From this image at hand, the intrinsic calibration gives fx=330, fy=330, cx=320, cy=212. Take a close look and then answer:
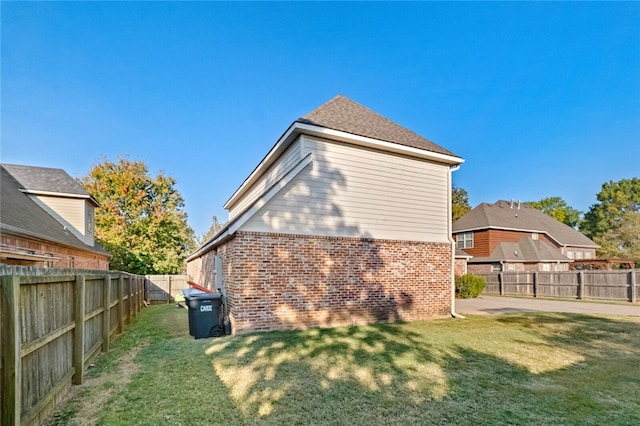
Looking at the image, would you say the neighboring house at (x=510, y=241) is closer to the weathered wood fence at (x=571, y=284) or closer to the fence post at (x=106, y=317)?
the weathered wood fence at (x=571, y=284)

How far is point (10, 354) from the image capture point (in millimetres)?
2691

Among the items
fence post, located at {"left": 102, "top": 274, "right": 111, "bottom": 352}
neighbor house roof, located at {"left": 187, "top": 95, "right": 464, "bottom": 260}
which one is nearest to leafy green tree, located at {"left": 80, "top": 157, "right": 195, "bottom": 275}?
neighbor house roof, located at {"left": 187, "top": 95, "right": 464, "bottom": 260}

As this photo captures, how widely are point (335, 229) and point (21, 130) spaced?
42.6 ft

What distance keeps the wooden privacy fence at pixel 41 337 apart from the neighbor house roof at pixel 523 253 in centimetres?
2764

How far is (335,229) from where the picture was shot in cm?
910

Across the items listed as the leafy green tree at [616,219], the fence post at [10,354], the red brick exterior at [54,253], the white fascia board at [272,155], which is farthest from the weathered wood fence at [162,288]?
the leafy green tree at [616,219]

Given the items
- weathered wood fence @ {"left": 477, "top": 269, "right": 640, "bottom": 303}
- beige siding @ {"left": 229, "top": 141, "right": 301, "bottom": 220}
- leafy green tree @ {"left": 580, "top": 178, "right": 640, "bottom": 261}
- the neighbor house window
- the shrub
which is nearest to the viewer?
beige siding @ {"left": 229, "top": 141, "right": 301, "bottom": 220}

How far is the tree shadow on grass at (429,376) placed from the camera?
152 inches

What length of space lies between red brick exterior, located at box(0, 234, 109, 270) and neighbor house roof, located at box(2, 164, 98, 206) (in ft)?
9.46

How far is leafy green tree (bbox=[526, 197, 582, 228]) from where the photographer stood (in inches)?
2336

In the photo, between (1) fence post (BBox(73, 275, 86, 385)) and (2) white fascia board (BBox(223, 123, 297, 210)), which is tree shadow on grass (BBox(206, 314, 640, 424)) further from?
(2) white fascia board (BBox(223, 123, 297, 210))

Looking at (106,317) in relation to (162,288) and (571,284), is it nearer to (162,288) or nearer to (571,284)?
(162,288)

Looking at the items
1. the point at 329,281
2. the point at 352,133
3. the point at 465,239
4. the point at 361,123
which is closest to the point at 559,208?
the point at 465,239

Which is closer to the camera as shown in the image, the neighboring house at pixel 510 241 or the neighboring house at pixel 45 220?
the neighboring house at pixel 45 220
